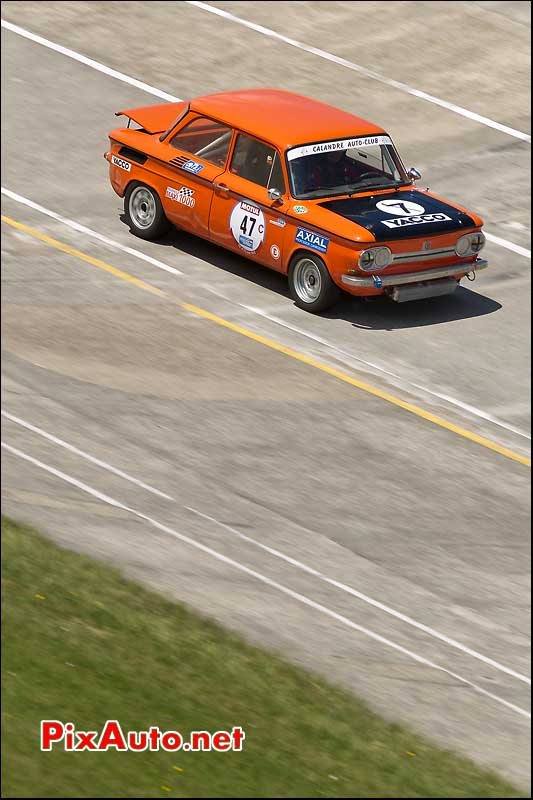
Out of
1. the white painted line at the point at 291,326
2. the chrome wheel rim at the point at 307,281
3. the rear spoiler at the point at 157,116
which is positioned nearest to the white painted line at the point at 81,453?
the white painted line at the point at 291,326

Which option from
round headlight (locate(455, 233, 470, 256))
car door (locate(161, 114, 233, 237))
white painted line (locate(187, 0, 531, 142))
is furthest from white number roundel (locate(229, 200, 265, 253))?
white painted line (locate(187, 0, 531, 142))

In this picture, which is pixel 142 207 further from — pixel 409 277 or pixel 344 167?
pixel 409 277

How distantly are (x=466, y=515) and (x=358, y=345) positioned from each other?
11.1 feet

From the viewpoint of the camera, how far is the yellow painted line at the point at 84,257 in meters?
17.2

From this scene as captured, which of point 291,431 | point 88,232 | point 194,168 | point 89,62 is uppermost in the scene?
point 194,168

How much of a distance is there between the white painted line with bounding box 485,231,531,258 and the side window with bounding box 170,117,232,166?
13.8 feet

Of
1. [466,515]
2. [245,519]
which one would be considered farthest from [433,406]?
[245,519]

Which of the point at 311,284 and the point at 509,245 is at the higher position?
the point at 509,245

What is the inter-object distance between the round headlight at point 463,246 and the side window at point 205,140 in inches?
107

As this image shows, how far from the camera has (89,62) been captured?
24.7 meters

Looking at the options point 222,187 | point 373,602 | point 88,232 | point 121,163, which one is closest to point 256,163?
point 222,187

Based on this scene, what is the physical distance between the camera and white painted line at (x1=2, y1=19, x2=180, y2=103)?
2386 cm

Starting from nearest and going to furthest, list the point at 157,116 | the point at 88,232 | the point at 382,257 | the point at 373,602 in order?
the point at 373,602 → the point at 382,257 → the point at 157,116 → the point at 88,232

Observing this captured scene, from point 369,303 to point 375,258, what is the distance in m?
1.43
